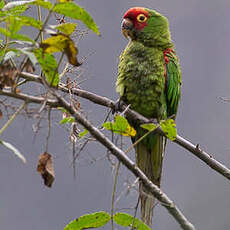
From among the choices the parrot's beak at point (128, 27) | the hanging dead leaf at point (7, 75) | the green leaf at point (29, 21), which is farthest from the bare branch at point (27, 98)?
the parrot's beak at point (128, 27)

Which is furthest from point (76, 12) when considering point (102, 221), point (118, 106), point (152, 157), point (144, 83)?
point (152, 157)

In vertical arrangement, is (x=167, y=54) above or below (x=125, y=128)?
above

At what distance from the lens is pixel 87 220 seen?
39.6 inches

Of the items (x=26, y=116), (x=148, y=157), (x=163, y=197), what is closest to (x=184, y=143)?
(x=148, y=157)

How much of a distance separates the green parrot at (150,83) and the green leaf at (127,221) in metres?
0.97

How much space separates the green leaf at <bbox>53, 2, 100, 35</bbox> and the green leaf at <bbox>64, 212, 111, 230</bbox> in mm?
454

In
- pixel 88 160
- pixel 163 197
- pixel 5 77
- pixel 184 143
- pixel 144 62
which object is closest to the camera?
pixel 5 77

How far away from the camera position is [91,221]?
3.30 ft

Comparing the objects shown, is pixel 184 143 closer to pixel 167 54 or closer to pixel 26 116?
pixel 167 54

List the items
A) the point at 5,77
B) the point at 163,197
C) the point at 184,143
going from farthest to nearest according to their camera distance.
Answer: the point at 184,143, the point at 163,197, the point at 5,77

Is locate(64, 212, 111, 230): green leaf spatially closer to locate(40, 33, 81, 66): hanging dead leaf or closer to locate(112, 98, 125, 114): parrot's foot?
locate(40, 33, 81, 66): hanging dead leaf

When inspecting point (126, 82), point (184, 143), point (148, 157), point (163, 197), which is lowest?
point (163, 197)

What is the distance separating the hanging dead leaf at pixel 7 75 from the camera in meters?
0.77

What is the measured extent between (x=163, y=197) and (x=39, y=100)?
352 millimetres
